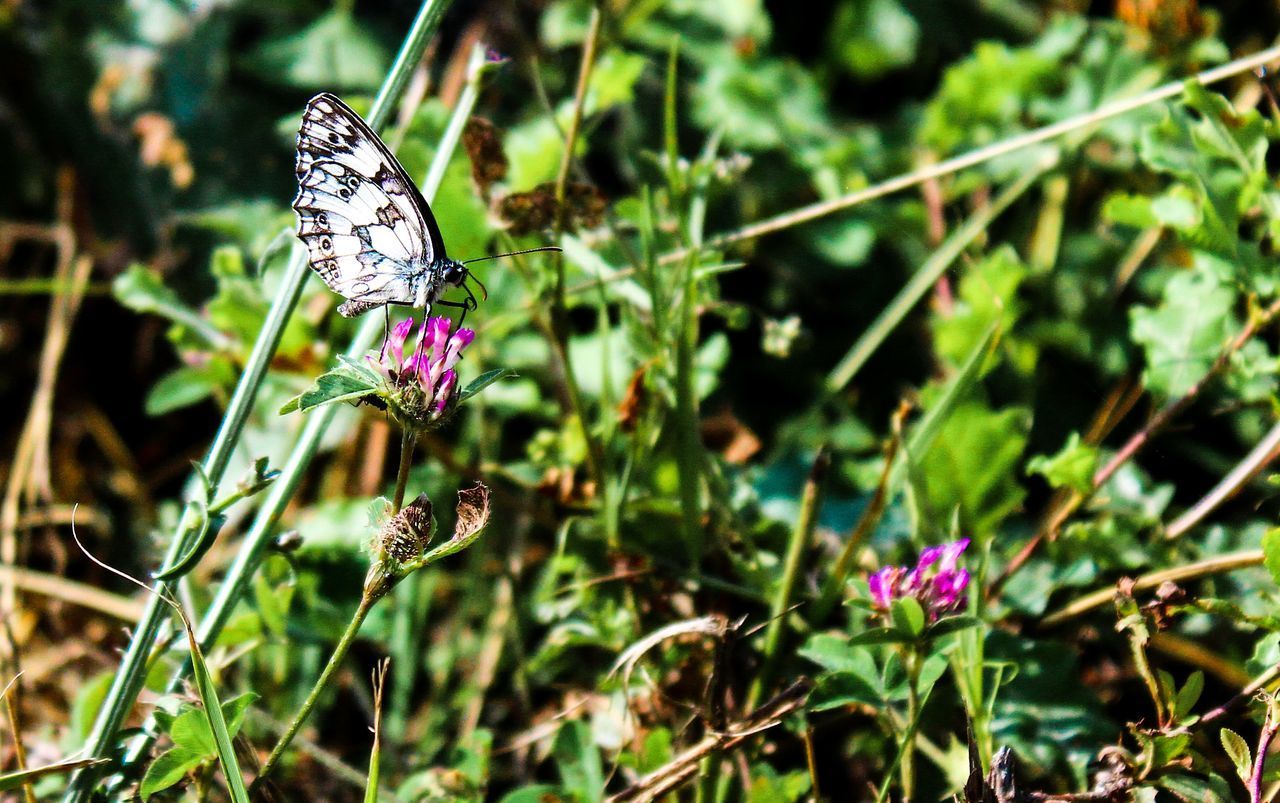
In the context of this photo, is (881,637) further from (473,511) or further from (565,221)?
(565,221)

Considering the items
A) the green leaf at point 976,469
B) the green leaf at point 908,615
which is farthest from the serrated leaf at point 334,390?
the green leaf at point 976,469

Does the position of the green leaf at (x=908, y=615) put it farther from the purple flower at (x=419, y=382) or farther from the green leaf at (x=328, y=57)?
the green leaf at (x=328, y=57)

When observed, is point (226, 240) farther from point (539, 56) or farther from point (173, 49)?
point (539, 56)

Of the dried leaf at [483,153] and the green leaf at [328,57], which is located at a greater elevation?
the green leaf at [328,57]

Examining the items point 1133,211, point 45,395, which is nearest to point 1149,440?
point 1133,211

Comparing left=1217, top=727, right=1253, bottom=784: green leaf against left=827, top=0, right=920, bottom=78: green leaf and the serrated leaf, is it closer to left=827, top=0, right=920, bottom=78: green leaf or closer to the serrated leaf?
the serrated leaf

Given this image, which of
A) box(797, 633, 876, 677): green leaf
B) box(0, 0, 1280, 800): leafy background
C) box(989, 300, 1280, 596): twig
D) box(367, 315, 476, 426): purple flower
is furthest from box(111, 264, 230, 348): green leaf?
box(989, 300, 1280, 596): twig
